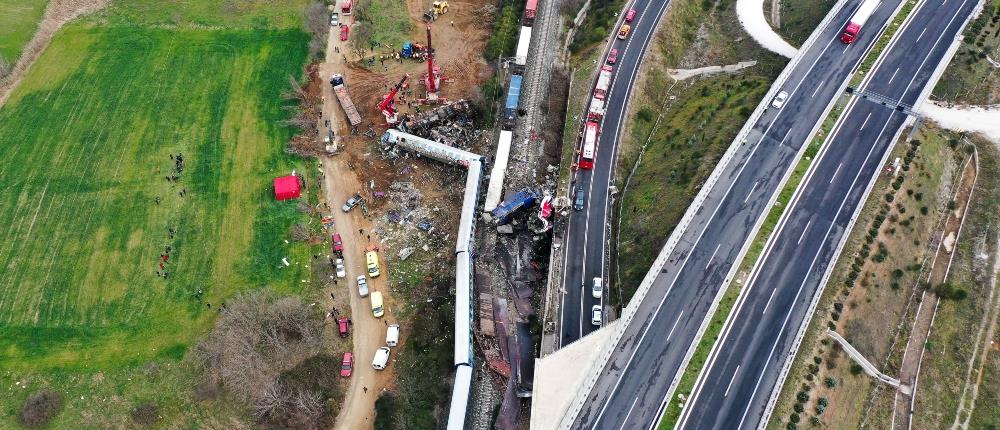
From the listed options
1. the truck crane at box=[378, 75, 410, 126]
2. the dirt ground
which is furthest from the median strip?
the truck crane at box=[378, 75, 410, 126]

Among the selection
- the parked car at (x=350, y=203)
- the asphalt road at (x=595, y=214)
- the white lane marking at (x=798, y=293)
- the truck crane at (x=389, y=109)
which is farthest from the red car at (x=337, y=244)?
the white lane marking at (x=798, y=293)

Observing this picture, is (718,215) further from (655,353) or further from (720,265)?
(655,353)

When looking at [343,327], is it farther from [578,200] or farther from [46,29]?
[46,29]

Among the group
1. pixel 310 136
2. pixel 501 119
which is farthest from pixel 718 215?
pixel 310 136

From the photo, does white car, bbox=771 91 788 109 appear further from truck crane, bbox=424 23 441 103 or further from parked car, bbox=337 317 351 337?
parked car, bbox=337 317 351 337

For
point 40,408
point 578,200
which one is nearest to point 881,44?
point 578,200

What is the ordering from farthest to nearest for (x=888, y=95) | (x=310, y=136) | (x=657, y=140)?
(x=310, y=136) → (x=657, y=140) → (x=888, y=95)
